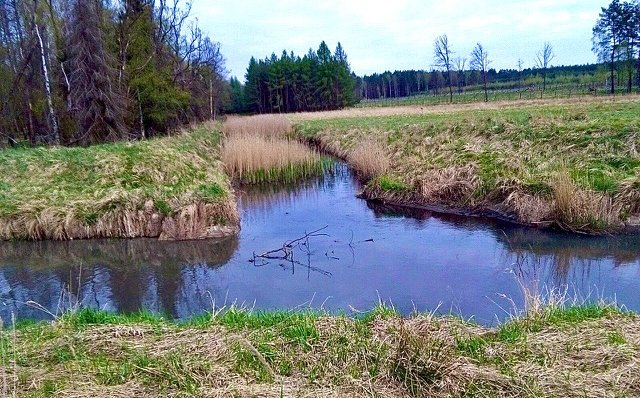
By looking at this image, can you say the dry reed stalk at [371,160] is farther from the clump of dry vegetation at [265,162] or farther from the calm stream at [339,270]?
the calm stream at [339,270]

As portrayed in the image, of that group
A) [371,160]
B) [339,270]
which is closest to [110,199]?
[339,270]

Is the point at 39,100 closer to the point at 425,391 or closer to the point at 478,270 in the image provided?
the point at 478,270

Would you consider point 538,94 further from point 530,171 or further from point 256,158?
point 530,171

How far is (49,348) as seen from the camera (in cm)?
351

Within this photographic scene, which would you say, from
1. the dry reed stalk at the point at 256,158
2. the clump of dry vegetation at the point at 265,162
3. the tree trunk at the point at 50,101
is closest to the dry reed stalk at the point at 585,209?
the clump of dry vegetation at the point at 265,162

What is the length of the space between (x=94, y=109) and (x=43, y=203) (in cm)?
854

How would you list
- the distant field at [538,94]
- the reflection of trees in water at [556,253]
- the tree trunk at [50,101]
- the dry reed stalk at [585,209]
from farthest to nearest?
the distant field at [538,94] → the tree trunk at [50,101] → the dry reed stalk at [585,209] → the reflection of trees in water at [556,253]

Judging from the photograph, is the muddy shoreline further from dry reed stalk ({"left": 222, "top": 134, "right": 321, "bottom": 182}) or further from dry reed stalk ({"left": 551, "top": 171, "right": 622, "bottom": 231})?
dry reed stalk ({"left": 222, "top": 134, "right": 321, "bottom": 182})

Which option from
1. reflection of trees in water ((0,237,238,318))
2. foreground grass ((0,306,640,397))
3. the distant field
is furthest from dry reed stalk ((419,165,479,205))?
the distant field

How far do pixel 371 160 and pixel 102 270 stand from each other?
7.73 m

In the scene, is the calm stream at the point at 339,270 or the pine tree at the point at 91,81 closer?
the calm stream at the point at 339,270

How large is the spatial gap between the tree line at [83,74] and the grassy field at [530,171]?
33.2 ft

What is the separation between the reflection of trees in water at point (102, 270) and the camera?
18.6 feet

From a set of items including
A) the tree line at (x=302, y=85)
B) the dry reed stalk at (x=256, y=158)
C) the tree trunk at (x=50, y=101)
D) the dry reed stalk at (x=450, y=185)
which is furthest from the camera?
the tree line at (x=302, y=85)
